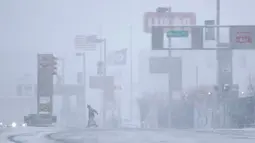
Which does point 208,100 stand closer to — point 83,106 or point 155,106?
point 155,106

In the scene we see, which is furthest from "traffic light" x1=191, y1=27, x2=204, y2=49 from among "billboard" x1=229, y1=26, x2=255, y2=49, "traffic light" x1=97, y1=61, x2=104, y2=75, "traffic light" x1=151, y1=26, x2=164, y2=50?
"traffic light" x1=97, y1=61, x2=104, y2=75

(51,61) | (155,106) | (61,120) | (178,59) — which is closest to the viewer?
(51,61)

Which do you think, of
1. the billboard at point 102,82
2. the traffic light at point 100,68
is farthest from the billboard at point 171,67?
the traffic light at point 100,68

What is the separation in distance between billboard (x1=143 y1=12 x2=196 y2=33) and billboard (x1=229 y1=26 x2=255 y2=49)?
721cm

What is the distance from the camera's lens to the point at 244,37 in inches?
1139

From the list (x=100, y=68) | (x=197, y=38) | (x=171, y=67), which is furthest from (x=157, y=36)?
(x=100, y=68)

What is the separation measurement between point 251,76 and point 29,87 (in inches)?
642

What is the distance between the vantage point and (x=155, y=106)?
122 ft

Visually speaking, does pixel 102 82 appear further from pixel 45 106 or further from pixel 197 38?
pixel 45 106

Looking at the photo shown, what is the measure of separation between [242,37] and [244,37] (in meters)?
0.10

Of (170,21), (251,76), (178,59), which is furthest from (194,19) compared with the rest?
(251,76)

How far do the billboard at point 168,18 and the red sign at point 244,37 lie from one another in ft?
24.1

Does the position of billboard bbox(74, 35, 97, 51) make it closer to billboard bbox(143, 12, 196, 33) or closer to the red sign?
billboard bbox(143, 12, 196, 33)

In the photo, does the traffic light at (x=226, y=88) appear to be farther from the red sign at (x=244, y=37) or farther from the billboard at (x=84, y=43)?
the billboard at (x=84, y=43)
